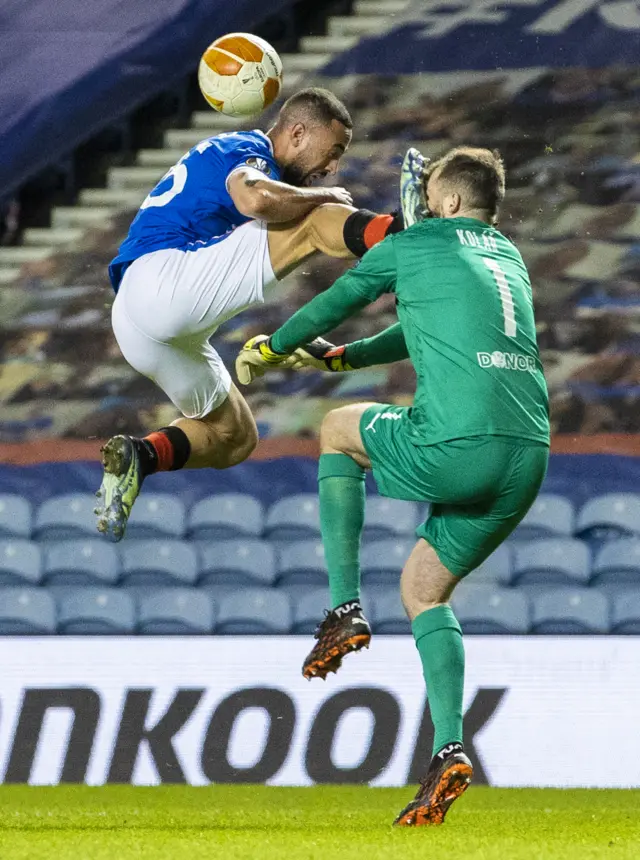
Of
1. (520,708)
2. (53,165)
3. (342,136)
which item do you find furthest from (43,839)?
(53,165)

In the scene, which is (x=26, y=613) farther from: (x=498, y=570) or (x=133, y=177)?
(x=133, y=177)

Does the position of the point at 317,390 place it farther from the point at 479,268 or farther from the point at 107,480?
the point at 479,268

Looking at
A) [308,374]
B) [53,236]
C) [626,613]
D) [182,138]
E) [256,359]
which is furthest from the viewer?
[182,138]

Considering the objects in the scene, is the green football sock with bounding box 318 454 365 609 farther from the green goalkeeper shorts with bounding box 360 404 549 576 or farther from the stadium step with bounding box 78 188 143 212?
the stadium step with bounding box 78 188 143 212

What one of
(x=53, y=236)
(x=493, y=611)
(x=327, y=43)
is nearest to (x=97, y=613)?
(x=493, y=611)

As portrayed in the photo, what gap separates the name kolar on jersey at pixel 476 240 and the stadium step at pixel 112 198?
Result: 15.2ft

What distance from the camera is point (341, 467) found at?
3881 millimetres

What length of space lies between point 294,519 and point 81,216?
236 centimetres

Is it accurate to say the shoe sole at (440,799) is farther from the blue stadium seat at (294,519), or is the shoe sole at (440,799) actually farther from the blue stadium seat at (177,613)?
the blue stadium seat at (294,519)

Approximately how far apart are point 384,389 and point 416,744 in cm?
196

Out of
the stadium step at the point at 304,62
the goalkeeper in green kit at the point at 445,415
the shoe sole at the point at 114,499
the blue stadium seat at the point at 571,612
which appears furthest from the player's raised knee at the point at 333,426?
the stadium step at the point at 304,62

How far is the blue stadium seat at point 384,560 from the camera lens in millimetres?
6793

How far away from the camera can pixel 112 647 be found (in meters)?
6.23

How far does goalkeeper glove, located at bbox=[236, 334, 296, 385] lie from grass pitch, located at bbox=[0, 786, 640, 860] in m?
1.29
